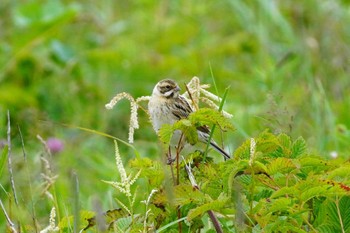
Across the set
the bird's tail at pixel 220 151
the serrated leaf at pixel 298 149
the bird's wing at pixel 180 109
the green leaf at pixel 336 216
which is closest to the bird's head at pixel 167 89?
the bird's wing at pixel 180 109

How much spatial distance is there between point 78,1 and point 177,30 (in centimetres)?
157

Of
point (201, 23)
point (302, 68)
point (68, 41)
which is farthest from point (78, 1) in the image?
point (302, 68)

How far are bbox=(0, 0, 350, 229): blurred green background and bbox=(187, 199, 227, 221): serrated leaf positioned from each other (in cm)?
223

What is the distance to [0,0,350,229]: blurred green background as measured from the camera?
6.04m

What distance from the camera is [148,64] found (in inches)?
319

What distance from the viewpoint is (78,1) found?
10133mm

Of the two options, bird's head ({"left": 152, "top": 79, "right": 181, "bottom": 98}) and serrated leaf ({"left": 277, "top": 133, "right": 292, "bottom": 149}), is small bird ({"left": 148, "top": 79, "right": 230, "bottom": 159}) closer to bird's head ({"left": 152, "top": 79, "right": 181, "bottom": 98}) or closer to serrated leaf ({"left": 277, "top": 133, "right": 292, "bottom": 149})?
bird's head ({"left": 152, "top": 79, "right": 181, "bottom": 98})

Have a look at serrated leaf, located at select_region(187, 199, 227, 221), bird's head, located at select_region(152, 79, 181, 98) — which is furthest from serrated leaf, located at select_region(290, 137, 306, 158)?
bird's head, located at select_region(152, 79, 181, 98)

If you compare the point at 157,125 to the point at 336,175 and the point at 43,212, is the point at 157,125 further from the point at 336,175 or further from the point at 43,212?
the point at 336,175

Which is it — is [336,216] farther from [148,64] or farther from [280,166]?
[148,64]

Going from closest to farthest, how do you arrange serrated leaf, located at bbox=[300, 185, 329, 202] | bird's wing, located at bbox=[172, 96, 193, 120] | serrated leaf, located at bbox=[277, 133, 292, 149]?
serrated leaf, located at bbox=[300, 185, 329, 202] → serrated leaf, located at bbox=[277, 133, 292, 149] → bird's wing, located at bbox=[172, 96, 193, 120]

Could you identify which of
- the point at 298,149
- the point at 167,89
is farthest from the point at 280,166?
the point at 167,89

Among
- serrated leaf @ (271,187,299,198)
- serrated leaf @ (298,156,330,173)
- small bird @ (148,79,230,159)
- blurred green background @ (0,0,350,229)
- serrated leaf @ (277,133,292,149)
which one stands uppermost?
serrated leaf @ (277,133,292,149)

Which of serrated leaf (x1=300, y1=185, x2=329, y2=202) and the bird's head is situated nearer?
serrated leaf (x1=300, y1=185, x2=329, y2=202)
